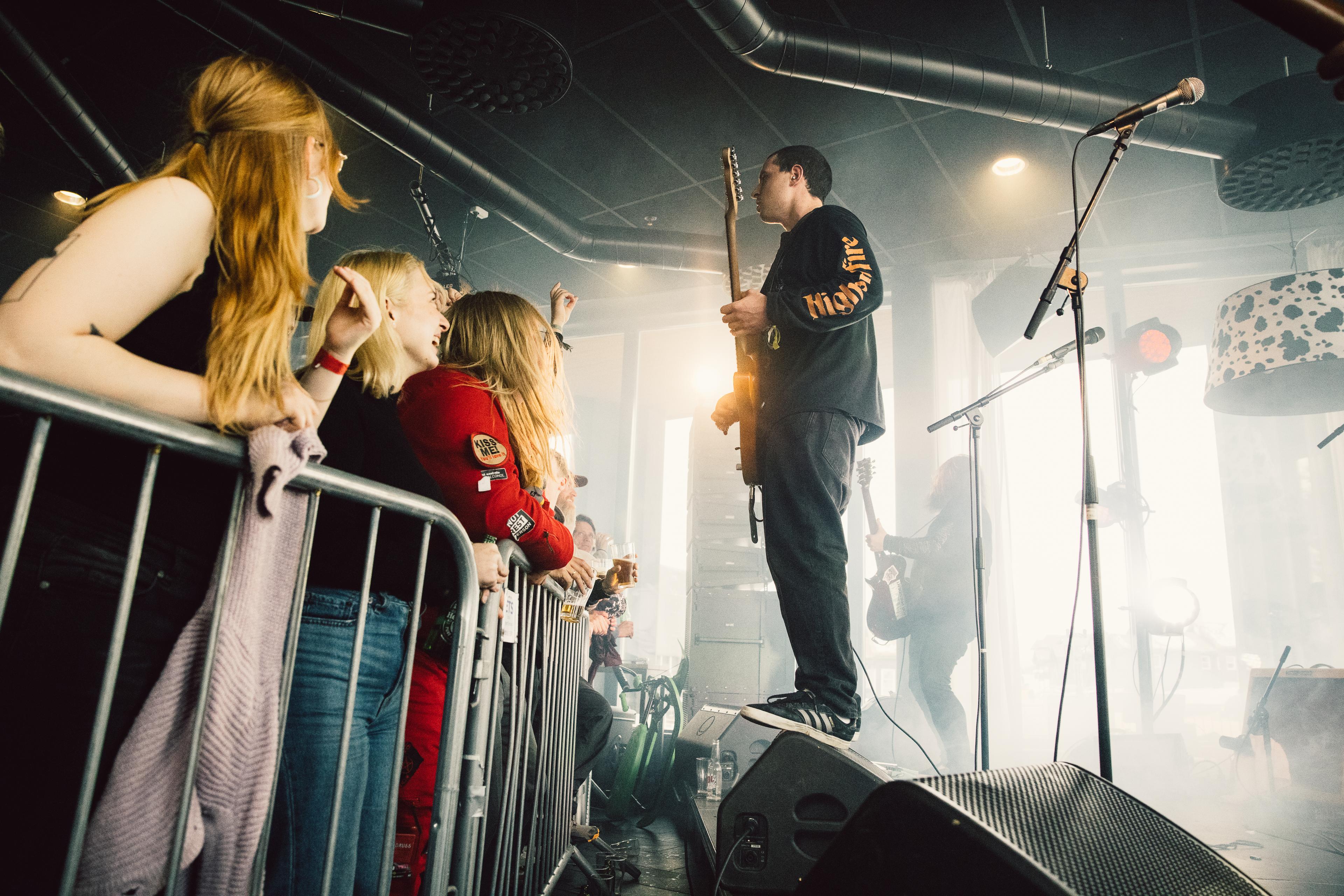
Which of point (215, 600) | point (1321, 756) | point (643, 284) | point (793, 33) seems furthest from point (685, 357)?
point (215, 600)

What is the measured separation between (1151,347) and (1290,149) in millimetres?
1967

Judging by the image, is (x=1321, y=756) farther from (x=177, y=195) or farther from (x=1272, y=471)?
(x=177, y=195)

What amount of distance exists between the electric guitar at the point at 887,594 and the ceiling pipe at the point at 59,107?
209 inches

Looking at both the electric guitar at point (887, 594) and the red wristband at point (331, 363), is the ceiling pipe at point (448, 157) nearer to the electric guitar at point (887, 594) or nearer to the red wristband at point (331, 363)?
the electric guitar at point (887, 594)

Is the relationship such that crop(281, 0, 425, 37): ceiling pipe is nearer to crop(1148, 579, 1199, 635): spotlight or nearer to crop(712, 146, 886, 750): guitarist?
crop(712, 146, 886, 750): guitarist

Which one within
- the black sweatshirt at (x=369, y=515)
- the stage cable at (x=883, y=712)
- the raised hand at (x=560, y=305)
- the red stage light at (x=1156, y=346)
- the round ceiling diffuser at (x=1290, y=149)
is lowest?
the stage cable at (x=883, y=712)

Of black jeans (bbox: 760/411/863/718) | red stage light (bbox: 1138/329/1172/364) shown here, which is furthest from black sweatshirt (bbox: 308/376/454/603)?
red stage light (bbox: 1138/329/1172/364)

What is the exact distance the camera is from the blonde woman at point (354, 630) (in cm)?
116

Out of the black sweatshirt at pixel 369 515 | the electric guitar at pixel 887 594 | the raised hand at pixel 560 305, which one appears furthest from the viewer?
the electric guitar at pixel 887 594

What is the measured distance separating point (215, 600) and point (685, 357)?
8633mm

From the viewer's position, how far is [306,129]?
1.20 meters

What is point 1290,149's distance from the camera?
421cm

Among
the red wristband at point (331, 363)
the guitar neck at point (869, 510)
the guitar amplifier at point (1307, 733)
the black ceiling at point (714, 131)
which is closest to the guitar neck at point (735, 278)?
the red wristband at point (331, 363)

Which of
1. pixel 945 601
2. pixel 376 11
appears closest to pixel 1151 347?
pixel 945 601
